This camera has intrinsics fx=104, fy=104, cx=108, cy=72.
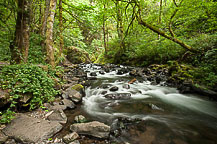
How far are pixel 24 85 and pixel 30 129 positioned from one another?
1.26 meters

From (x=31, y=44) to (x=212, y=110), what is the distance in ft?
32.5

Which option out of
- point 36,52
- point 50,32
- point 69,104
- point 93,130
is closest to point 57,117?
point 69,104

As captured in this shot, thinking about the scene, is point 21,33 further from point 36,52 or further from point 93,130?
point 93,130

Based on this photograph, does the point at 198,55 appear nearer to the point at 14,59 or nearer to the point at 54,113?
the point at 54,113

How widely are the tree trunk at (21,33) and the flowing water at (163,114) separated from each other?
3.20 metres

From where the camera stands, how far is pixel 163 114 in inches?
142

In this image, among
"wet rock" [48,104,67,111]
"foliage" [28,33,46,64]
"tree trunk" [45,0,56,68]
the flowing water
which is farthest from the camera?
"foliage" [28,33,46,64]

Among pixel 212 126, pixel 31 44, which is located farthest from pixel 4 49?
pixel 212 126

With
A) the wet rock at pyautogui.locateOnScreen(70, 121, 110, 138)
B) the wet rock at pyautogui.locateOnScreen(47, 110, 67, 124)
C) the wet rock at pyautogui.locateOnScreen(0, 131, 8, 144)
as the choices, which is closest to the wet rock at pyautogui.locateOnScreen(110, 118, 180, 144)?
the wet rock at pyautogui.locateOnScreen(70, 121, 110, 138)

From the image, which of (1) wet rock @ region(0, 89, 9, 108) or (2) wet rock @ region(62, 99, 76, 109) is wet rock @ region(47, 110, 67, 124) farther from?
(1) wet rock @ region(0, 89, 9, 108)

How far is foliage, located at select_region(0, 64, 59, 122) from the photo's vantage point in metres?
2.78

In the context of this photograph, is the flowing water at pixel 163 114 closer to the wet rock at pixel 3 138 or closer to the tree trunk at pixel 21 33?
the wet rock at pixel 3 138

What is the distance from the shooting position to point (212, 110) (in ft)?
12.7

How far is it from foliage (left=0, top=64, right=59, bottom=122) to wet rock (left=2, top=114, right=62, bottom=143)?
279 millimetres
